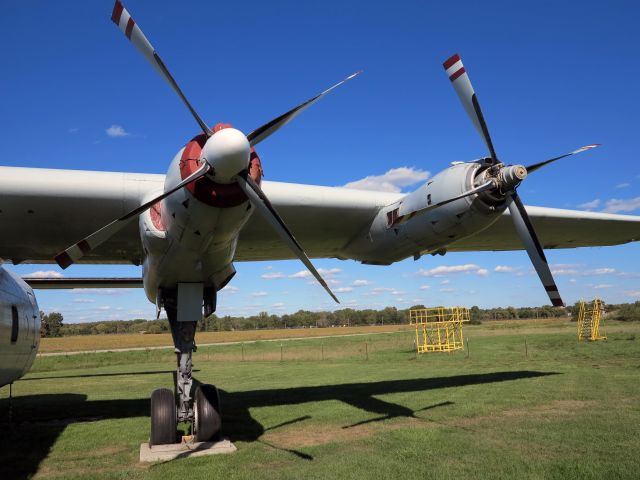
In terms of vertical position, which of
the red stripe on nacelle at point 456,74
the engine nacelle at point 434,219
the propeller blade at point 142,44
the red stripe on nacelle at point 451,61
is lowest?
the engine nacelle at point 434,219

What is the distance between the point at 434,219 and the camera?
9023 millimetres

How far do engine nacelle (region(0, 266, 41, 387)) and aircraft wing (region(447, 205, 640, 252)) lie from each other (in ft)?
29.1

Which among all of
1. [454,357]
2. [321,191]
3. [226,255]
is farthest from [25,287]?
[454,357]

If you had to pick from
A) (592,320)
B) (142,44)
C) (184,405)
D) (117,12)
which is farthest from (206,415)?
(592,320)

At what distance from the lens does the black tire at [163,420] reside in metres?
8.16

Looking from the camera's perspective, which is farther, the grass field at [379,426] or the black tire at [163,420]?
the black tire at [163,420]

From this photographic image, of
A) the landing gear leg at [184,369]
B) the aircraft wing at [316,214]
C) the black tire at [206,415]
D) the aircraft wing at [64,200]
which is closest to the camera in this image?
the aircraft wing at [64,200]

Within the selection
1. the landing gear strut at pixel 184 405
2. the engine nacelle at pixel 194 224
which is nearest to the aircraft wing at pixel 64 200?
the engine nacelle at pixel 194 224

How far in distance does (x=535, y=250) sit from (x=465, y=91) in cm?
319

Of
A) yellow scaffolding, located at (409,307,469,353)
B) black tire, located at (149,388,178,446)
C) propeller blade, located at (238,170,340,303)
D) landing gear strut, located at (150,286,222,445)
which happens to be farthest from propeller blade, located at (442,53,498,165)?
yellow scaffolding, located at (409,307,469,353)

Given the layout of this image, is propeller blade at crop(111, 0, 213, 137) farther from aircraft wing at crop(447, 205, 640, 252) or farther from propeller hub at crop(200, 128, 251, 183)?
aircraft wing at crop(447, 205, 640, 252)

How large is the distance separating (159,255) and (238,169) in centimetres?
253

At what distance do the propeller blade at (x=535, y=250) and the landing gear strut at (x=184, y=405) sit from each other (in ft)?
20.2

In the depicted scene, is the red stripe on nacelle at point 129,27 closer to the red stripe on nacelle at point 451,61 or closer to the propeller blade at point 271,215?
the propeller blade at point 271,215
